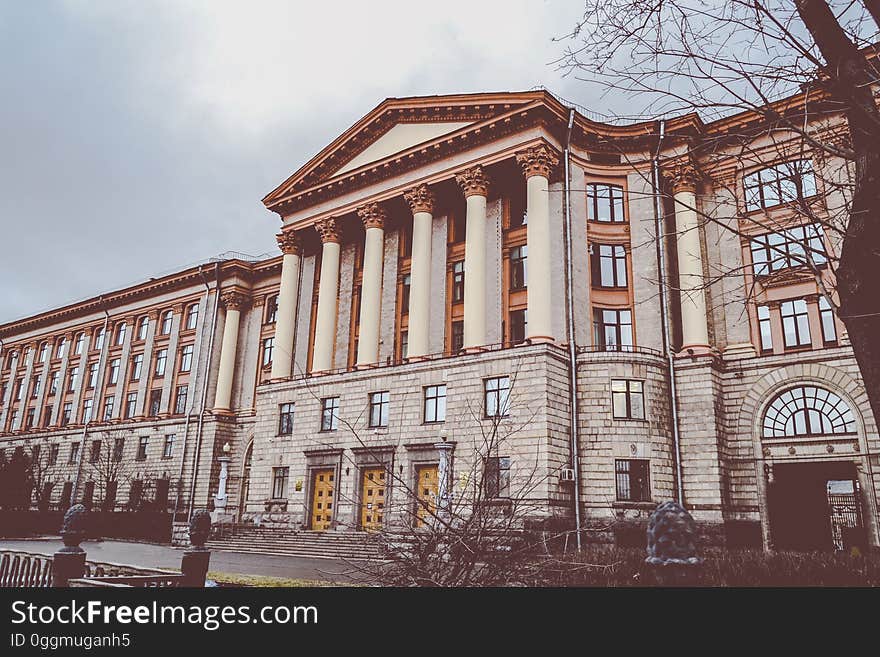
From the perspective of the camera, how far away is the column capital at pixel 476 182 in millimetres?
35000

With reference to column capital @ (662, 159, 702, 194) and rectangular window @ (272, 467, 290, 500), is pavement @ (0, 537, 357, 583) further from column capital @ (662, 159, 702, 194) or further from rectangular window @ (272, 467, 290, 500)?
column capital @ (662, 159, 702, 194)

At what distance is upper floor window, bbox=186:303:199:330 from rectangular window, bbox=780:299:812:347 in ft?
136

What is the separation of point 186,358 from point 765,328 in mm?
41332

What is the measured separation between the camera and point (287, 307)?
4234cm

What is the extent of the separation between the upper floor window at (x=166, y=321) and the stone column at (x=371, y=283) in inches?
965

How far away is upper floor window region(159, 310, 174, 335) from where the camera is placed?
56.8 meters

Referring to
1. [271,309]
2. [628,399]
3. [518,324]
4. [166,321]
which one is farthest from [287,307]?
[628,399]

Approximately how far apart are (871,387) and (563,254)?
2574 cm

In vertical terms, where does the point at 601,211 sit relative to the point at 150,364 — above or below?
above

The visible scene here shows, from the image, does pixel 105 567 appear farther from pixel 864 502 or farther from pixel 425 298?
pixel 864 502

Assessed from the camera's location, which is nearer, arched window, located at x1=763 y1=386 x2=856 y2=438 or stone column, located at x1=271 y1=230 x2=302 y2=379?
arched window, located at x1=763 y1=386 x2=856 y2=438

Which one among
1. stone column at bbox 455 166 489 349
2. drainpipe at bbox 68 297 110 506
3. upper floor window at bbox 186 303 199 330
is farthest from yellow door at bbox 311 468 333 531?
drainpipe at bbox 68 297 110 506

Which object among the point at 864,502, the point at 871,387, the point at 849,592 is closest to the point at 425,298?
the point at 864,502

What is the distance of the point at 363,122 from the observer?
39.9m
